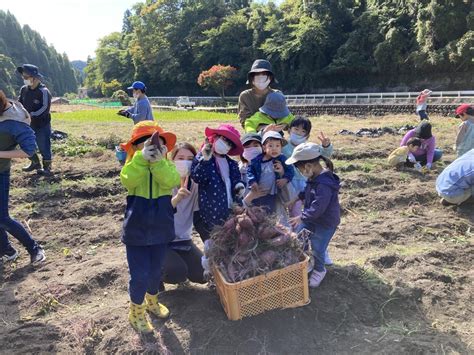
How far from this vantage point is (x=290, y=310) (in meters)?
2.98

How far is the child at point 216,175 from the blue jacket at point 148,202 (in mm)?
527

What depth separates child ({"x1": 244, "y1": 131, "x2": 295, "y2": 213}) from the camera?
3641 millimetres

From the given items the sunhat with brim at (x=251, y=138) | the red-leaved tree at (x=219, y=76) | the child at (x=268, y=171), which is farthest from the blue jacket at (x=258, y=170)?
the red-leaved tree at (x=219, y=76)

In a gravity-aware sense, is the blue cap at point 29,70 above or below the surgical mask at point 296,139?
above

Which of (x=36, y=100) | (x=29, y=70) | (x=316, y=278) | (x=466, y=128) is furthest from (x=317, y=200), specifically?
(x=36, y=100)

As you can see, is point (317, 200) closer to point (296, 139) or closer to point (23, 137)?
point (296, 139)

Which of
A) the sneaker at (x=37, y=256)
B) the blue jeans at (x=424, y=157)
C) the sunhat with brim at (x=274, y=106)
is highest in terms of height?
the sunhat with brim at (x=274, y=106)

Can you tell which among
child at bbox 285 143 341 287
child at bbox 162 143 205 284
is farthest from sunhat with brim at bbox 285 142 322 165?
child at bbox 162 143 205 284

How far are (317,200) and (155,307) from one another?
1550 millimetres

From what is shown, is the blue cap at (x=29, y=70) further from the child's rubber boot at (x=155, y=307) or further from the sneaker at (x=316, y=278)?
the sneaker at (x=316, y=278)

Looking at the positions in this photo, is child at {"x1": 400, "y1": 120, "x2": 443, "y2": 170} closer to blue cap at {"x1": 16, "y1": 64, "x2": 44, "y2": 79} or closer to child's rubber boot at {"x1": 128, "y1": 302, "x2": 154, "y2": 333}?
child's rubber boot at {"x1": 128, "y1": 302, "x2": 154, "y2": 333}

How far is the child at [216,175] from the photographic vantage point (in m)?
3.22

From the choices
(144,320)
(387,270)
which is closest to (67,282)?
(144,320)

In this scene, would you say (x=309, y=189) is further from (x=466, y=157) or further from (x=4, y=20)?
(x=4, y=20)
